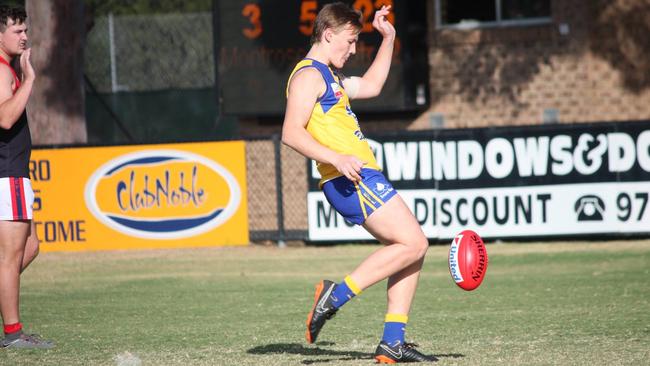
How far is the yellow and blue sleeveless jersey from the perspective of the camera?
20.7 ft

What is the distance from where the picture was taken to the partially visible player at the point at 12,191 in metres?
7.34

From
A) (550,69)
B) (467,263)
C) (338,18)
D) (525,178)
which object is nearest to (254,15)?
(550,69)

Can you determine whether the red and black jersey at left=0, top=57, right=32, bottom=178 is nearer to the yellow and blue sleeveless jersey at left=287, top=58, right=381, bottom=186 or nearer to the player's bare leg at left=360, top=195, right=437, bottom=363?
the yellow and blue sleeveless jersey at left=287, top=58, right=381, bottom=186

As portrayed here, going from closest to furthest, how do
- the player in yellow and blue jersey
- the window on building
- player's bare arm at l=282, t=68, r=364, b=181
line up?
1. player's bare arm at l=282, t=68, r=364, b=181
2. the player in yellow and blue jersey
3. the window on building

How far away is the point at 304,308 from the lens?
9.72 meters

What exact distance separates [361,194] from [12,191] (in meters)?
2.57

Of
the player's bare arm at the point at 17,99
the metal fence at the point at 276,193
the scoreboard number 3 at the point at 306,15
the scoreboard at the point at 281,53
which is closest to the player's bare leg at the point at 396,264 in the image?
the player's bare arm at the point at 17,99

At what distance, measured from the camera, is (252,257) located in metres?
14.8

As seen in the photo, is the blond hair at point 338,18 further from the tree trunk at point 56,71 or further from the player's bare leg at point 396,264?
the tree trunk at point 56,71

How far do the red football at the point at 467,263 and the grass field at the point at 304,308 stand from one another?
47cm

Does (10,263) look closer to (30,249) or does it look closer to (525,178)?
(30,249)

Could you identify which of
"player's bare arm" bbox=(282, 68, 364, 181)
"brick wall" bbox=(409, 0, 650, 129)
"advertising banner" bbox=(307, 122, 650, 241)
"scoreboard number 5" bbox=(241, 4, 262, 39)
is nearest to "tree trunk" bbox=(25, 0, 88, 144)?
"scoreboard number 5" bbox=(241, 4, 262, 39)

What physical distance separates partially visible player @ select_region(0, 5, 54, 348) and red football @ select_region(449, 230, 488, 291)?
2.90 m

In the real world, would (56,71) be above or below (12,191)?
above
